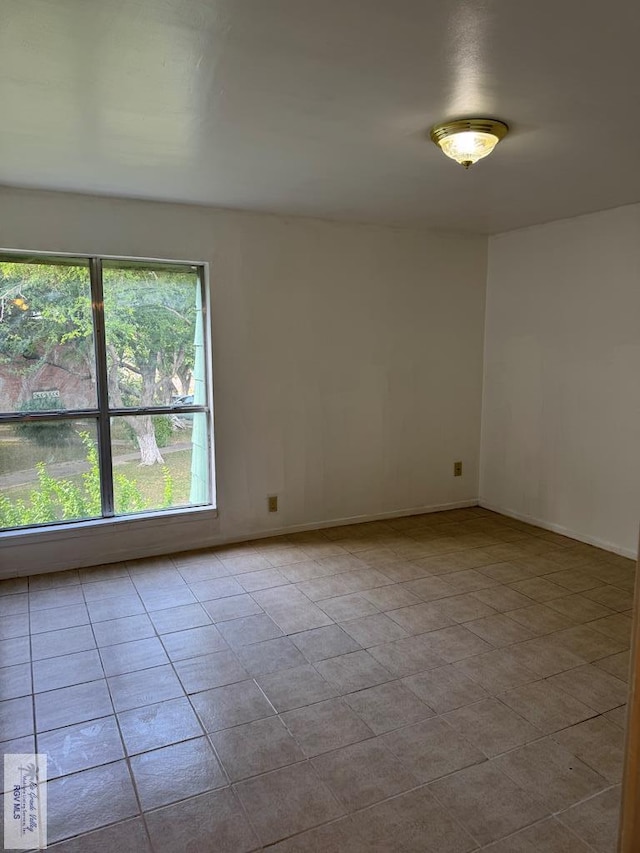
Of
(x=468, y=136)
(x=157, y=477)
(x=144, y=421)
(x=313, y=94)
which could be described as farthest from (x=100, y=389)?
(x=468, y=136)

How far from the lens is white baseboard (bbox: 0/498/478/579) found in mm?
3488

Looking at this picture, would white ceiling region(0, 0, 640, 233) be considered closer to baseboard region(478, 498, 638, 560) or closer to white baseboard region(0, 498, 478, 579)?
white baseboard region(0, 498, 478, 579)

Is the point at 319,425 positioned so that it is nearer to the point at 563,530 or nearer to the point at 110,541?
the point at 110,541

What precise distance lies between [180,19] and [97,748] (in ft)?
7.48

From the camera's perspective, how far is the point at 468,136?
Answer: 2287 mm

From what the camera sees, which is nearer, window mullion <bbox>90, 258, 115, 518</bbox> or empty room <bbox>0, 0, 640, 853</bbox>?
empty room <bbox>0, 0, 640, 853</bbox>

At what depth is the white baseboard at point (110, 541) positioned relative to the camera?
3.49m

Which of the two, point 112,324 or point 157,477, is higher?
point 112,324

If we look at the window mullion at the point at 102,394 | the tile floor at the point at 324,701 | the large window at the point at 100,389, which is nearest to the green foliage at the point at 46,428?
the large window at the point at 100,389

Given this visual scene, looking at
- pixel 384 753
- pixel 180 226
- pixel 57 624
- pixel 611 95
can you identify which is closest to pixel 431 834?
pixel 384 753

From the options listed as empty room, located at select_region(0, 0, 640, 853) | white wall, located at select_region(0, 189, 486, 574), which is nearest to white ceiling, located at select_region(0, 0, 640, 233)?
empty room, located at select_region(0, 0, 640, 853)

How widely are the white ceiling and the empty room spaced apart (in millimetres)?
16

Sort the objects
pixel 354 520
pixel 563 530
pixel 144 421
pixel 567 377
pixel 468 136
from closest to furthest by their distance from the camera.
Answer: pixel 468 136
pixel 144 421
pixel 567 377
pixel 563 530
pixel 354 520

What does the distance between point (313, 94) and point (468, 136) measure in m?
0.66
